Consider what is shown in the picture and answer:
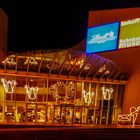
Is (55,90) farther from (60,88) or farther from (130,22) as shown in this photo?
(130,22)

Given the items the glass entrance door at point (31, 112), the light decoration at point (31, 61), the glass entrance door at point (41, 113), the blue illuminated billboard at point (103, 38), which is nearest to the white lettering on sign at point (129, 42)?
the blue illuminated billboard at point (103, 38)

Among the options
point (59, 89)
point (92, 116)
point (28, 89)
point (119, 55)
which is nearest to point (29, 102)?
point (28, 89)

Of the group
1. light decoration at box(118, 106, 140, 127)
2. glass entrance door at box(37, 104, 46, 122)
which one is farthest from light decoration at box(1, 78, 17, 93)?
light decoration at box(118, 106, 140, 127)

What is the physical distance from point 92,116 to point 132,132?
11008 millimetres

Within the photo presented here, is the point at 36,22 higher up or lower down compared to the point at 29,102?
higher up

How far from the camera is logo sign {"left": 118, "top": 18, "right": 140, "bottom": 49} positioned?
18.0 meters

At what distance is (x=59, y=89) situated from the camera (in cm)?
1791

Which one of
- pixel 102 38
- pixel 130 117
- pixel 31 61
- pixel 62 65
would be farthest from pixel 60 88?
pixel 102 38

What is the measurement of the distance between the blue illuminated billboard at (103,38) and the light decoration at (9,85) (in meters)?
5.71

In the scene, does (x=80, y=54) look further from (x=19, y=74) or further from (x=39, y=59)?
(x=19, y=74)

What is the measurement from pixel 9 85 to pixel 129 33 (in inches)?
304

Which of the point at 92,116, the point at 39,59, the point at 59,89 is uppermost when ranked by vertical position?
the point at 39,59

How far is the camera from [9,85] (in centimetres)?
1673

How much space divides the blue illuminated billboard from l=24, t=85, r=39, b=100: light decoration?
15.6ft
